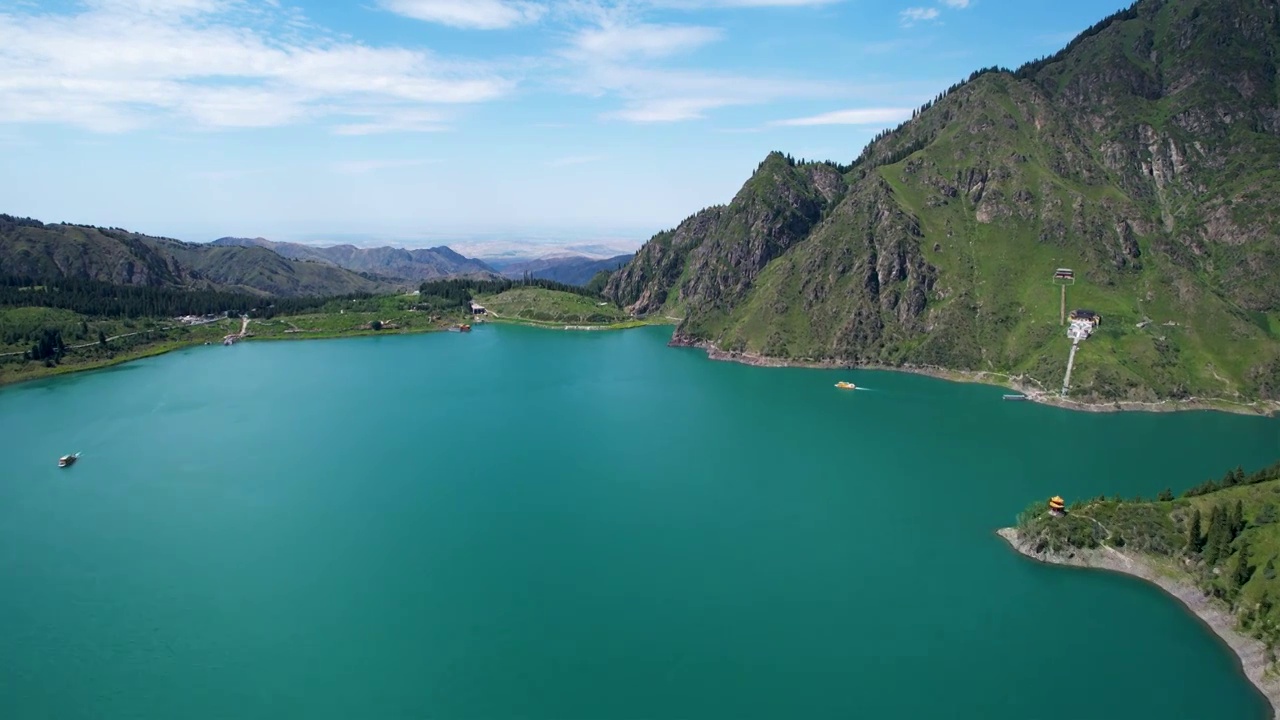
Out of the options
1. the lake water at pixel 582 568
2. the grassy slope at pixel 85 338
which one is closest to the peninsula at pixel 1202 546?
the lake water at pixel 582 568

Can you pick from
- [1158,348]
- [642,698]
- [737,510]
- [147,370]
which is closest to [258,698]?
[642,698]

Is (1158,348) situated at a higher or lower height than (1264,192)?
lower

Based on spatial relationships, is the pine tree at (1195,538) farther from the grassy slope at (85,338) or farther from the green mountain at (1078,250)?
the grassy slope at (85,338)

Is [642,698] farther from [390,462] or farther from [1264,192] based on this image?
[1264,192]

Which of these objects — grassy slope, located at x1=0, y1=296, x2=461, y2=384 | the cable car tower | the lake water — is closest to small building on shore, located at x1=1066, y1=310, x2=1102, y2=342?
the cable car tower

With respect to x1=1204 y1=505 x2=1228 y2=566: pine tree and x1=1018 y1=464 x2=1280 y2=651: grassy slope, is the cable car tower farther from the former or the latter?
x1=1204 y1=505 x2=1228 y2=566: pine tree

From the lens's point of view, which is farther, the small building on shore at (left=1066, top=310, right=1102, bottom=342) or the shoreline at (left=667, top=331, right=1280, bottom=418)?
the small building on shore at (left=1066, top=310, right=1102, bottom=342)

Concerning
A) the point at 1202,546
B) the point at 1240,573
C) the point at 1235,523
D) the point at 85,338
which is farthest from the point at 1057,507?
the point at 85,338
